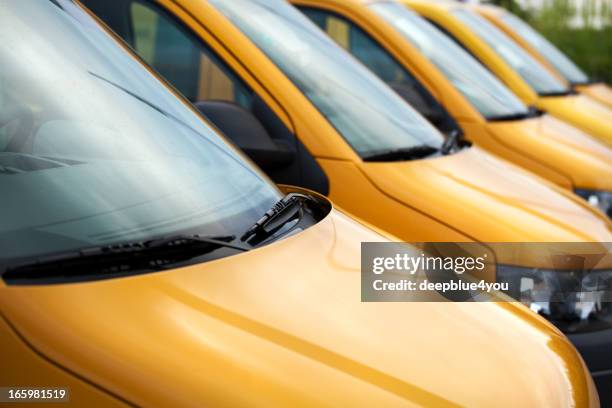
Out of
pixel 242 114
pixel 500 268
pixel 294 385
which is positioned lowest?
pixel 500 268

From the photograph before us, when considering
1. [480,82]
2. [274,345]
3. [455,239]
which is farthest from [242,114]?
[480,82]

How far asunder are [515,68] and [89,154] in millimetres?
6451

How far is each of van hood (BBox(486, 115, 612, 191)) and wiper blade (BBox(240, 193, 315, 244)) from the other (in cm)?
262

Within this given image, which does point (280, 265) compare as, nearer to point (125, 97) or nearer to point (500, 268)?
point (125, 97)

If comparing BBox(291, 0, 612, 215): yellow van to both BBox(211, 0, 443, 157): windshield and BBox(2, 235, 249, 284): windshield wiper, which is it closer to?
BBox(211, 0, 443, 157): windshield

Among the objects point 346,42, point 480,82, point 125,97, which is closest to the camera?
point 125,97

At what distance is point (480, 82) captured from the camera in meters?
6.32

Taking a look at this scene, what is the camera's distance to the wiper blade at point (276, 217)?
101 inches

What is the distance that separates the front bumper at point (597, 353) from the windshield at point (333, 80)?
105cm

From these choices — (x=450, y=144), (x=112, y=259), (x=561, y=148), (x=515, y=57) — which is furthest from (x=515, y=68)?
(x=112, y=259)

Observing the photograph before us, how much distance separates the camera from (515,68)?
8453 millimetres

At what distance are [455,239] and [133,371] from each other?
208 cm

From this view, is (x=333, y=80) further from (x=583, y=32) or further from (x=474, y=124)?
(x=583, y=32)

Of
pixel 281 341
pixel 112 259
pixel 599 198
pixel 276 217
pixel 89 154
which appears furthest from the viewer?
pixel 599 198
